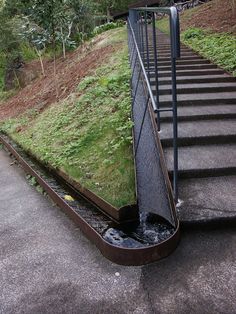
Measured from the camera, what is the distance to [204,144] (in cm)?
420

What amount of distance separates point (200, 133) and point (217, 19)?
9.31m

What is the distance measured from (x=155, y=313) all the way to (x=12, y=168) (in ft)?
15.0

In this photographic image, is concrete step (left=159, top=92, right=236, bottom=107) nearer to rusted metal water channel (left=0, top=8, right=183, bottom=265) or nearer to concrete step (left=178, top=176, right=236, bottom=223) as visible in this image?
rusted metal water channel (left=0, top=8, right=183, bottom=265)

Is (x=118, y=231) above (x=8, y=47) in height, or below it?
below

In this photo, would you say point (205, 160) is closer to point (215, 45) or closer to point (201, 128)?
point (201, 128)

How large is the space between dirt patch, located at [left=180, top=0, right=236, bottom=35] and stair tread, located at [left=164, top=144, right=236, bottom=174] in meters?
6.64

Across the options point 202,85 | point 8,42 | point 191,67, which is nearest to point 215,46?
point 191,67

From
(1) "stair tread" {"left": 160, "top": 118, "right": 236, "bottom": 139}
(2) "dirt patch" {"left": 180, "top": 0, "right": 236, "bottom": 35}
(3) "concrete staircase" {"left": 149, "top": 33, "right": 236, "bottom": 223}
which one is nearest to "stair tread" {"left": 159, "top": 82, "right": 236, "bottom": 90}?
(3) "concrete staircase" {"left": 149, "top": 33, "right": 236, "bottom": 223}

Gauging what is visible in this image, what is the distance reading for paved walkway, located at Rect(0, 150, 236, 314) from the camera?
7.67 feet

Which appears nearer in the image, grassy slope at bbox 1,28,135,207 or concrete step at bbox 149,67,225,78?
grassy slope at bbox 1,28,135,207

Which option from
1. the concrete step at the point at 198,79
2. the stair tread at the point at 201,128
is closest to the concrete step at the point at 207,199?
the stair tread at the point at 201,128

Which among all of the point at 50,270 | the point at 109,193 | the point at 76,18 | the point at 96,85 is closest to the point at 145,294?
the point at 50,270

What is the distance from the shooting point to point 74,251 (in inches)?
120

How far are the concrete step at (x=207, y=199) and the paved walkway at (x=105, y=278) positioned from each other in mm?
149
